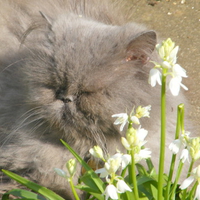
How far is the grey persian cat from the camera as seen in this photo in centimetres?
206

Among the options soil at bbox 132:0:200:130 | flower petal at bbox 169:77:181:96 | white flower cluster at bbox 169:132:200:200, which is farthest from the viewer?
soil at bbox 132:0:200:130

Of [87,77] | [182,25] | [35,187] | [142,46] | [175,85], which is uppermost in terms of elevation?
[175,85]

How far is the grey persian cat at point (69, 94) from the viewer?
2061 mm

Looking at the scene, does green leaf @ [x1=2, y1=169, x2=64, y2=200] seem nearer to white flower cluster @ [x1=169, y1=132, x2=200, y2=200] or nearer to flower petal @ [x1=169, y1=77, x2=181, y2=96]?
white flower cluster @ [x1=169, y1=132, x2=200, y2=200]

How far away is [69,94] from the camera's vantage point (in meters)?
2.07

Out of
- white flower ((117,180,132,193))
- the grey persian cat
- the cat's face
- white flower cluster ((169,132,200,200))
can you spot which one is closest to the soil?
the grey persian cat

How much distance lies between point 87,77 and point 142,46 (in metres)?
0.38

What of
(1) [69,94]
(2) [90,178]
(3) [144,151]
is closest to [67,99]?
(1) [69,94]

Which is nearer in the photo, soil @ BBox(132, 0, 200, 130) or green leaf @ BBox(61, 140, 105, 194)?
green leaf @ BBox(61, 140, 105, 194)

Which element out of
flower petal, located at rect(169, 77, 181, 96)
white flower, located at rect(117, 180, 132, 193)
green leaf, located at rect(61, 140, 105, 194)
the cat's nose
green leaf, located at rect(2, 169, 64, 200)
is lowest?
green leaf, located at rect(2, 169, 64, 200)

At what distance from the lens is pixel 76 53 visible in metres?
2.08

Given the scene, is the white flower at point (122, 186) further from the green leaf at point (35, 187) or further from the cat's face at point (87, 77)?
the cat's face at point (87, 77)

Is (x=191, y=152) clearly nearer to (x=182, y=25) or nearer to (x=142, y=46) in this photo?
(x=142, y=46)

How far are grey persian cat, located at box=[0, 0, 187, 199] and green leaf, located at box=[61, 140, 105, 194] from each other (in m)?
0.32
